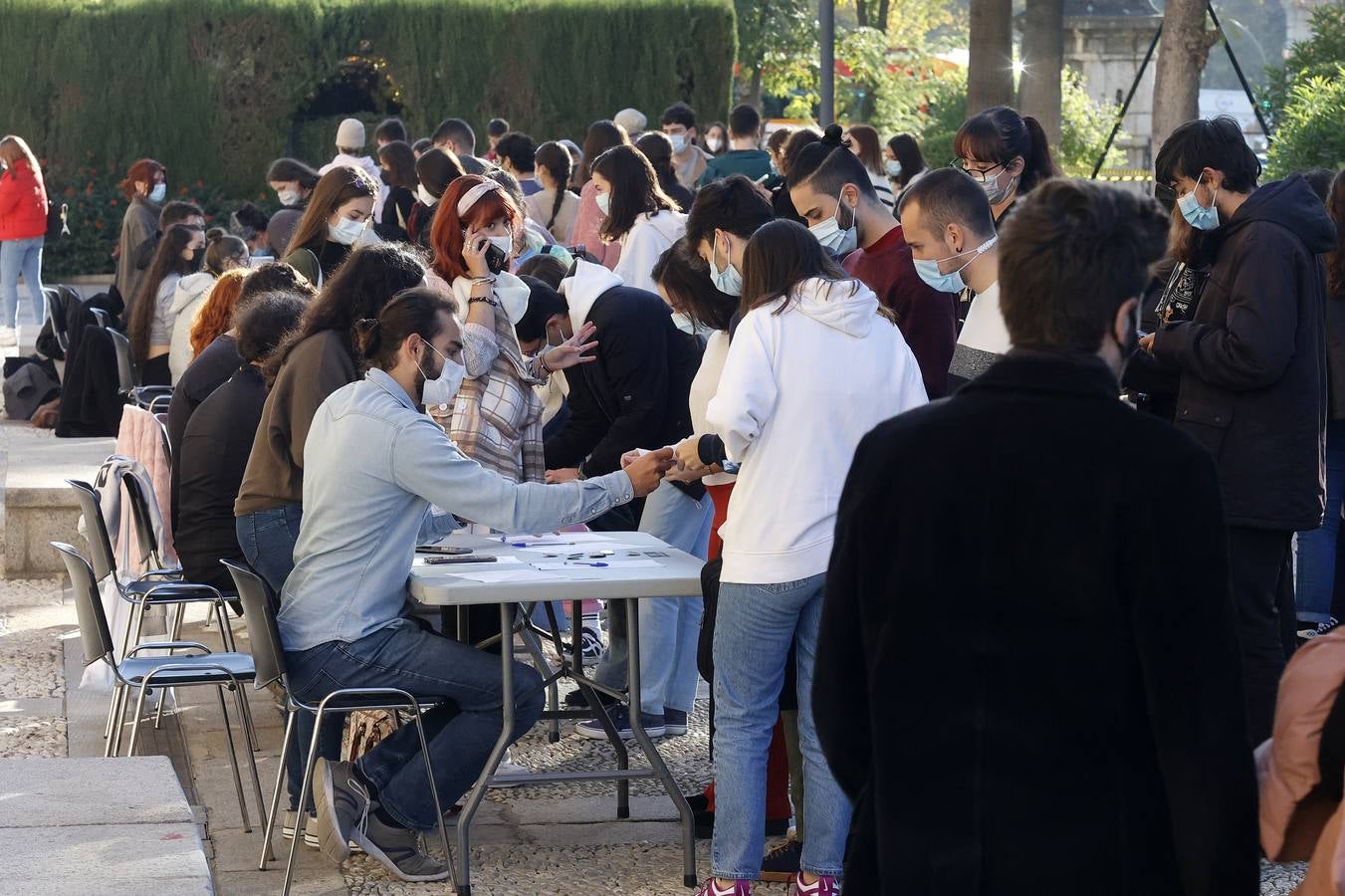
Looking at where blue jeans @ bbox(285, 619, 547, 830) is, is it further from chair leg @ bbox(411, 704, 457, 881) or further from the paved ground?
the paved ground

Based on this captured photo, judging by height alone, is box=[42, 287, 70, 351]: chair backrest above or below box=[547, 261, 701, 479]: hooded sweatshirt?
below

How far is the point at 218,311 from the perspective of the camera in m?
6.96

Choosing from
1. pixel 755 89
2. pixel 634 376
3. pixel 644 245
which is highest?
pixel 755 89

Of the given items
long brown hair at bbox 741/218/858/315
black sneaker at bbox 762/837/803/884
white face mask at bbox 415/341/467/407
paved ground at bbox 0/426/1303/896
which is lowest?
paved ground at bbox 0/426/1303/896

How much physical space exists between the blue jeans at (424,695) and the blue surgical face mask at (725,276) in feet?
3.83

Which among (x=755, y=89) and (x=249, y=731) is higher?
(x=755, y=89)

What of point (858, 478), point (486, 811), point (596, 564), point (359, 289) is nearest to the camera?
point (858, 478)

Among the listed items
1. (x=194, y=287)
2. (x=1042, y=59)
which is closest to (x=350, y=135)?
(x=194, y=287)

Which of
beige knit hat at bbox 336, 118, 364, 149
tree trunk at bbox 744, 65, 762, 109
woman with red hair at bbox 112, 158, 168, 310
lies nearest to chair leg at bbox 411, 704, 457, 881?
woman with red hair at bbox 112, 158, 168, 310

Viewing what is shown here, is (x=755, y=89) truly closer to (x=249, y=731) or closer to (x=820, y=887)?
(x=249, y=731)

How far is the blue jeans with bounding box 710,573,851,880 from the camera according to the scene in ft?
14.0

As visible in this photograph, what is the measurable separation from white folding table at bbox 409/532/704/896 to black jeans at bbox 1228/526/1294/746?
4.85 ft

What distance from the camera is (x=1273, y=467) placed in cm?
501

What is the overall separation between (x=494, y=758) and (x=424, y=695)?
246 mm
